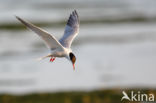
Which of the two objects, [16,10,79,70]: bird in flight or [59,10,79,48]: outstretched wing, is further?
[59,10,79,48]: outstretched wing

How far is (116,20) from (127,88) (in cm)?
1249

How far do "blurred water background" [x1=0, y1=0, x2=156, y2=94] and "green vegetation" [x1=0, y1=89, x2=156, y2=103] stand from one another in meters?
0.38

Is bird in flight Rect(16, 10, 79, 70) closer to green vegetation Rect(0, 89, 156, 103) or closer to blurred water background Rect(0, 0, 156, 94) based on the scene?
green vegetation Rect(0, 89, 156, 103)

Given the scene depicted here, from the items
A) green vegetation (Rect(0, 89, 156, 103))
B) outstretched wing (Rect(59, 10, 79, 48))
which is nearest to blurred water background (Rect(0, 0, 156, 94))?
green vegetation (Rect(0, 89, 156, 103))

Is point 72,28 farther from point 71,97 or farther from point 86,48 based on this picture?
point 86,48

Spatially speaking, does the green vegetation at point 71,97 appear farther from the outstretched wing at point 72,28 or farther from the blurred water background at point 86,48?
the outstretched wing at point 72,28

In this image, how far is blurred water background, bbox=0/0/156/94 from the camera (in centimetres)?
1554

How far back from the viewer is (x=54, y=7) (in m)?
32.5

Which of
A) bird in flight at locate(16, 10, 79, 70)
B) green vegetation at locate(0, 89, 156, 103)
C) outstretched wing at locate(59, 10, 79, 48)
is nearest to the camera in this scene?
bird in flight at locate(16, 10, 79, 70)

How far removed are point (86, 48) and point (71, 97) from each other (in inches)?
236

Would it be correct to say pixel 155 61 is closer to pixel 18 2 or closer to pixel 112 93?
pixel 112 93

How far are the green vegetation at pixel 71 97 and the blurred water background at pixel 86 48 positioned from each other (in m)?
0.38

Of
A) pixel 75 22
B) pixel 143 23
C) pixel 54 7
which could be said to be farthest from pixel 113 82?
pixel 54 7

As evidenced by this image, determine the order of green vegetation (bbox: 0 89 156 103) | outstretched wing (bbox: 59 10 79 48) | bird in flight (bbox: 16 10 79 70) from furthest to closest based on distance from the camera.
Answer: green vegetation (bbox: 0 89 156 103) → outstretched wing (bbox: 59 10 79 48) → bird in flight (bbox: 16 10 79 70)
